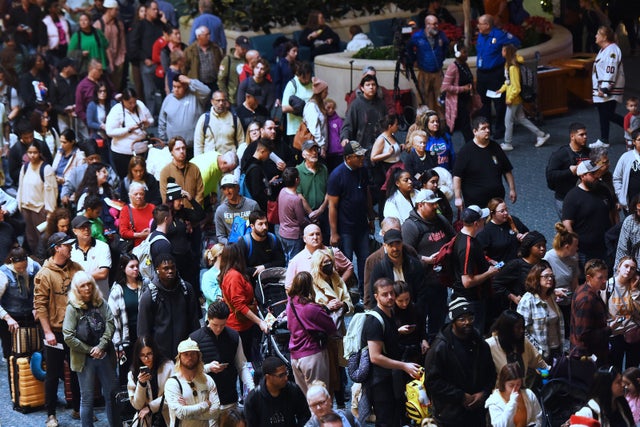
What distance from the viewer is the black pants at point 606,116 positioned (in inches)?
704

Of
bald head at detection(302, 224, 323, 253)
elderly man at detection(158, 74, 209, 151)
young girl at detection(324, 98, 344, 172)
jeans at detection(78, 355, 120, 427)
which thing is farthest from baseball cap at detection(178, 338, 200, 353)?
elderly man at detection(158, 74, 209, 151)

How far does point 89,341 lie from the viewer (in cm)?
1152

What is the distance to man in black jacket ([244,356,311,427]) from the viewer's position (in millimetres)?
10414

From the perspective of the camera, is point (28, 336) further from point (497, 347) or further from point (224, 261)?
point (497, 347)

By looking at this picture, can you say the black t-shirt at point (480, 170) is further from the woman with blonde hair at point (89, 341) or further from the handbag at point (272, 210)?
the woman with blonde hair at point (89, 341)

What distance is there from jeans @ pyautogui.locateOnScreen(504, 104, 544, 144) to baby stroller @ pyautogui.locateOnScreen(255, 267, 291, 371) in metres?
7.05

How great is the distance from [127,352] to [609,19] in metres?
14.5

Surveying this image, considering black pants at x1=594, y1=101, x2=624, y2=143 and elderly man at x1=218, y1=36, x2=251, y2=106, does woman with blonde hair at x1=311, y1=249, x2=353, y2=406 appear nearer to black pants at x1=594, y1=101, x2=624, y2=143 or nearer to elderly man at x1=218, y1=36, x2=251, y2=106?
elderly man at x1=218, y1=36, x2=251, y2=106

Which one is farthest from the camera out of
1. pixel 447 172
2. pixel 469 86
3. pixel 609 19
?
pixel 609 19

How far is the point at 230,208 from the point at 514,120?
6507 millimetres

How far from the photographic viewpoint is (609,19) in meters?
23.9

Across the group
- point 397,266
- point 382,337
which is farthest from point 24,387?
point 382,337

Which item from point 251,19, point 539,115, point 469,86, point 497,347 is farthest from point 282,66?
point 497,347

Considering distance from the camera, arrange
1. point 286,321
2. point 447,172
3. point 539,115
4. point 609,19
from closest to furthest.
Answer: point 286,321
point 447,172
point 539,115
point 609,19
